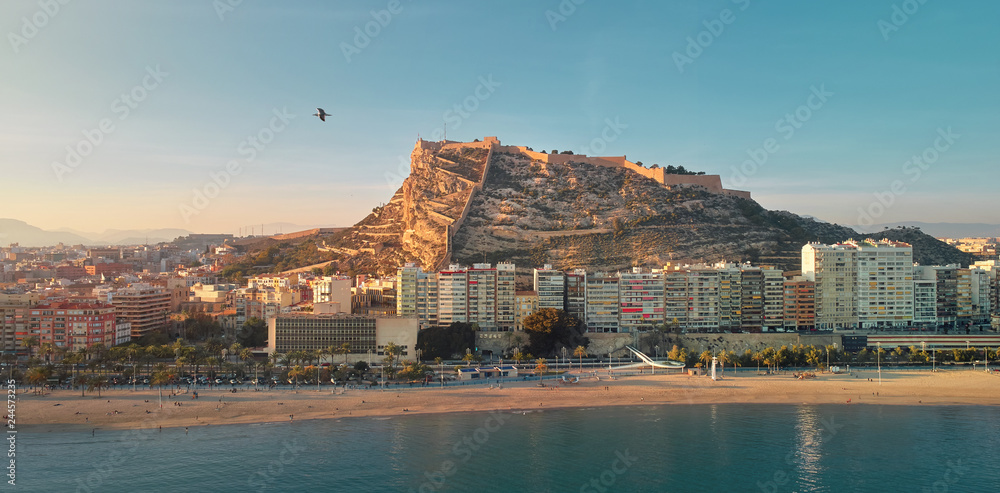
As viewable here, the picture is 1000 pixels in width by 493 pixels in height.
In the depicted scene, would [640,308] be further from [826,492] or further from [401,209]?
[401,209]

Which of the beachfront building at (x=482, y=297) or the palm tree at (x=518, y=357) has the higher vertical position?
the beachfront building at (x=482, y=297)

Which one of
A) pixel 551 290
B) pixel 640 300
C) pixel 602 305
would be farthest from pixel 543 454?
pixel 640 300

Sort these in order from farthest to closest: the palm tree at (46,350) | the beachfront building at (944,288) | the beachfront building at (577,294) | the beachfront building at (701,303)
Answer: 1. the beachfront building at (944,288)
2. the beachfront building at (701,303)
3. the beachfront building at (577,294)
4. the palm tree at (46,350)

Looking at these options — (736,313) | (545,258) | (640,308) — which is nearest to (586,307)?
(640,308)

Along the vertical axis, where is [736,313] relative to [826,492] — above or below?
above

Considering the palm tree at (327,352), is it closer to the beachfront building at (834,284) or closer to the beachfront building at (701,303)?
the beachfront building at (701,303)

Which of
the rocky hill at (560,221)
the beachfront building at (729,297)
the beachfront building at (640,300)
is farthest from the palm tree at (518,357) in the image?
the rocky hill at (560,221)
